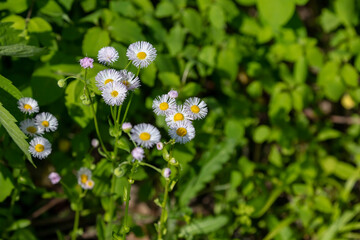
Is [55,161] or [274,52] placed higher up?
[274,52]

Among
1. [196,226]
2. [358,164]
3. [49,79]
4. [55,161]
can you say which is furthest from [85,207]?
[358,164]

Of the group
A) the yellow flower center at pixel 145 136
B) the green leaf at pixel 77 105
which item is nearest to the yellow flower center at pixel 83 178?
the green leaf at pixel 77 105

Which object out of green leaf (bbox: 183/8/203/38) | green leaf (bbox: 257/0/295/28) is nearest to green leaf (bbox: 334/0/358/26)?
green leaf (bbox: 257/0/295/28)

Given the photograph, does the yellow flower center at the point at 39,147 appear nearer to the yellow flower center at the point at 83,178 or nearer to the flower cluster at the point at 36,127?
the flower cluster at the point at 36,127

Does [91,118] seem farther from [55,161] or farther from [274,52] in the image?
[274,52]

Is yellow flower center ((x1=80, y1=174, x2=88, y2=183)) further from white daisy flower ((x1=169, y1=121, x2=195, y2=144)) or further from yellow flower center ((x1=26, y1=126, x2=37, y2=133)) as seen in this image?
white daisy flower ((x1=169, y1=121, x2=195, y2=144))

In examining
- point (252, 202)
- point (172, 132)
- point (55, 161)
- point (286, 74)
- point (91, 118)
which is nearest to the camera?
point (172, 132)
